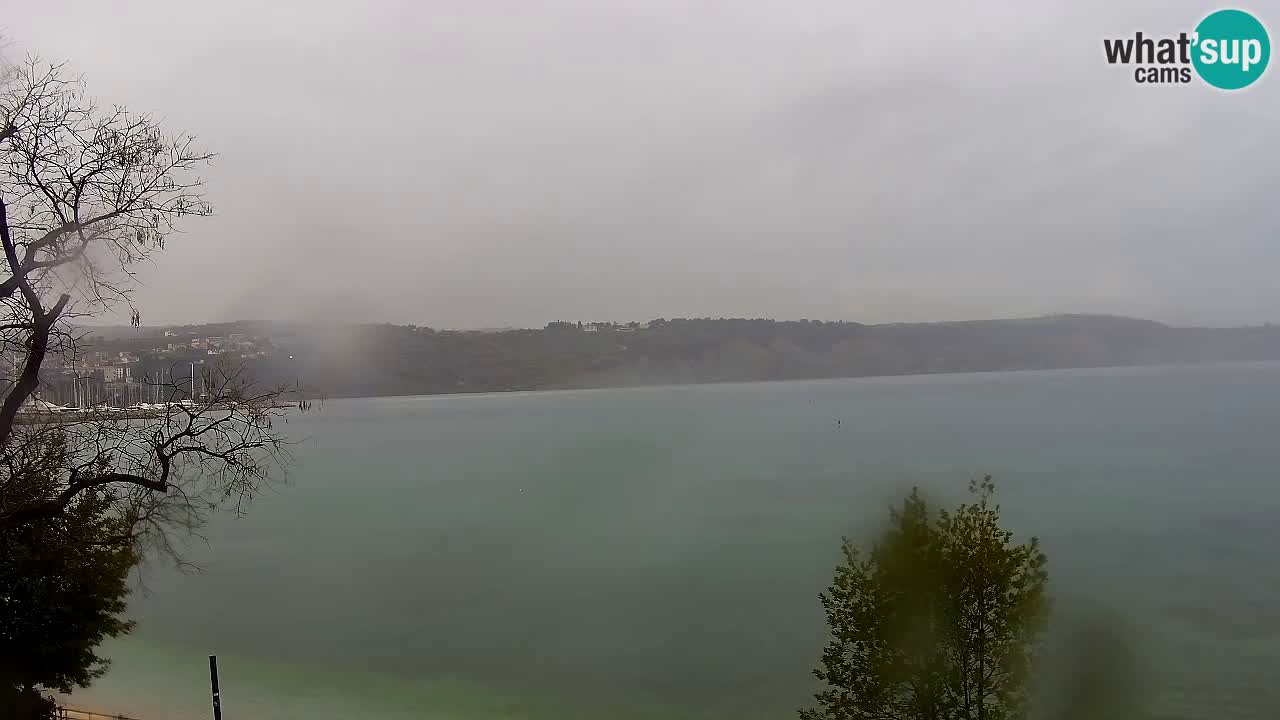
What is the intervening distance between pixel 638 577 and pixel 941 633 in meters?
27.4

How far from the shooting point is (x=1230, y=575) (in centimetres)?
4569

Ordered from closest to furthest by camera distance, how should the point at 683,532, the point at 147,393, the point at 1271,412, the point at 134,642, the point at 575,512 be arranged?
the point at 147,393 < the point at 134,642 < the point at 683,532 < the point at 575,512 < the point at 1271,412

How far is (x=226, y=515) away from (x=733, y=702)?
5806 centimetres

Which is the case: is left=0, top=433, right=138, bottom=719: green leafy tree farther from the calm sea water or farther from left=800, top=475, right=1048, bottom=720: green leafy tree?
left=800, top=475, right=1048, bottom=720: green leafy tree

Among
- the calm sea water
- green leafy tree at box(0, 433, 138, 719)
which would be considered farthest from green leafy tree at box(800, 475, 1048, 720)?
green leafy tree at box(0, 433, 138, 719)

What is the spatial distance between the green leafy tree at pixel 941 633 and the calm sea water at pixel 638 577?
24.3ft

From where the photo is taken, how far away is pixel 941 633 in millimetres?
22500

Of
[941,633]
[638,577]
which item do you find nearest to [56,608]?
[941,633]

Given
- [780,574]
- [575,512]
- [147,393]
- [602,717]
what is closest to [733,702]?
[602,717]

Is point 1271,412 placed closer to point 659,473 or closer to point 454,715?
point 659,473

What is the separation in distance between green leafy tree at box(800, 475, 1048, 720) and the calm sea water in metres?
7.42

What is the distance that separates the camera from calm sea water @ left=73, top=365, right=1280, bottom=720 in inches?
1257

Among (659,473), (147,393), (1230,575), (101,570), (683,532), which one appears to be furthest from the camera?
(659,473)

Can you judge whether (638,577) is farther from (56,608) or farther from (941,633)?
(56,608)
